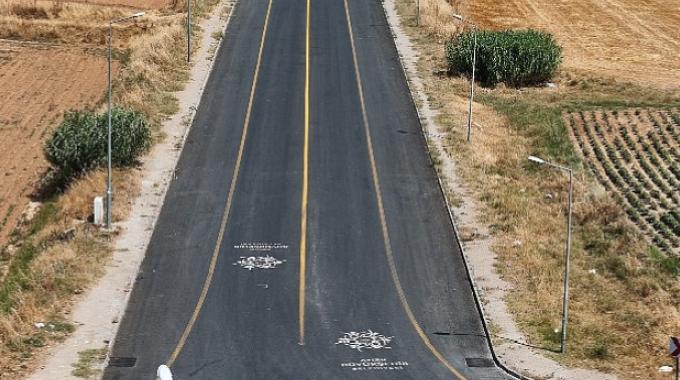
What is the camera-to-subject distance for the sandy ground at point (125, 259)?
43.9m

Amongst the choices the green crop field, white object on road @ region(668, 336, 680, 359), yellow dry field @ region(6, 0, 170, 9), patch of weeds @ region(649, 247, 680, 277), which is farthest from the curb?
yellow dry field @ region(6, 0, 170, 9)

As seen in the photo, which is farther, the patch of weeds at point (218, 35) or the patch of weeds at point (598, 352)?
the patch of weeds at point (218, 35)

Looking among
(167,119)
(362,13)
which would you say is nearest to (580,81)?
(362,13)

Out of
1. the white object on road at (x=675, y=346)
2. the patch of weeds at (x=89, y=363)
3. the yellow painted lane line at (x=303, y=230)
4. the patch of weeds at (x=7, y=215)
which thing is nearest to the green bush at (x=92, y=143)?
the patch of weeds at (x=7, y=215)

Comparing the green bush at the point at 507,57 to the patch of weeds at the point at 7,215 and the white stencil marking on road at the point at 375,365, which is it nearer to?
the patch of weeds at the point at 7,215

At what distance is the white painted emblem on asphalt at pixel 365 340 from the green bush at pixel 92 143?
70.8 feet

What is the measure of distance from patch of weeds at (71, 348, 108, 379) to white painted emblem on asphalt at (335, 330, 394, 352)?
8631 mm

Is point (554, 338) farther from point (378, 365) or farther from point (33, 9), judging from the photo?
point (33, 9)

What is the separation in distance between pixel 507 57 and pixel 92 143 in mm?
32485

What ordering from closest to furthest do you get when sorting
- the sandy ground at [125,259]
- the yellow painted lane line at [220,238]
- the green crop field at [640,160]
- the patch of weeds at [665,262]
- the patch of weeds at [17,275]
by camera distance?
the sandy ground at [125,259], the yellow painted lane line at [220,238], the patch of weeds at [17,275], the patch of weeds at [665,262], the green crop field at [640,160]

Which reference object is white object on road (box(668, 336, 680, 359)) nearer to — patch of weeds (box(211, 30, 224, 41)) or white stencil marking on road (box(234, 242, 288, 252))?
white stencil marking on road (box(234, 242, 288, 252))

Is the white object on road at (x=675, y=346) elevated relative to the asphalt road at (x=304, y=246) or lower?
elevated

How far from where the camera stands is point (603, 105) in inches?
3113

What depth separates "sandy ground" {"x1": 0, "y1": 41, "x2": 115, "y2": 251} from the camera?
219 feet
